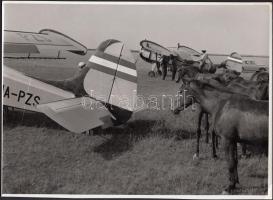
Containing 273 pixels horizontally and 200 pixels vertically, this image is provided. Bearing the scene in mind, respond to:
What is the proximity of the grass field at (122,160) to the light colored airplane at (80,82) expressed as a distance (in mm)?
334

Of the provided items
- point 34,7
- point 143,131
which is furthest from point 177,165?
point 34,7

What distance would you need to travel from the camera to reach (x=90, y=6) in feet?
24.1

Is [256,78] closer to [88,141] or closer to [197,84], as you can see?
[197,84]

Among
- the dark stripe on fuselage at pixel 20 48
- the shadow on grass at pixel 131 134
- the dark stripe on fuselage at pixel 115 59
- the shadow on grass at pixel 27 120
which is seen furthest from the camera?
the shadow on grass at pixel 27 120

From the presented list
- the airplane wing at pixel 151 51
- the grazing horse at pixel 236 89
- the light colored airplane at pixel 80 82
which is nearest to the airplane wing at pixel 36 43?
the light colored airplane at pixel 80 82

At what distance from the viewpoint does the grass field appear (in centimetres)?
707

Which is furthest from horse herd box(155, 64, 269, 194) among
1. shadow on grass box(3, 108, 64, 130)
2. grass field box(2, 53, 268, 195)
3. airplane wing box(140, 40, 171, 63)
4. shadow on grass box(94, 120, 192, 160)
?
shadow on grass box(3, 108, 64, 130)

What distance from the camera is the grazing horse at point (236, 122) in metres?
6.33

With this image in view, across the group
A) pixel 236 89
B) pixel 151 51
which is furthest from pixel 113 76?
pixel 236 89

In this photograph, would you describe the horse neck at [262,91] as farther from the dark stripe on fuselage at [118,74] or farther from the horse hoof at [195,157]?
the dark stripe on fuselage at [118,74]

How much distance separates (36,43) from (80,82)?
1075 millimetres

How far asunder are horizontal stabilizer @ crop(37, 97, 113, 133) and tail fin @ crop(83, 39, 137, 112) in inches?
9.1

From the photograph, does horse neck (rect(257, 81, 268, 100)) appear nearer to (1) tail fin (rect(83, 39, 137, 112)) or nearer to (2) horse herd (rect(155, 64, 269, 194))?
(2) horse herd (rect(155, 64, 269, 194))

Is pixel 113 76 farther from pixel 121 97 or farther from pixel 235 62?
pixel 235 62
